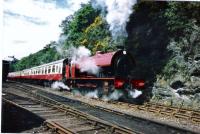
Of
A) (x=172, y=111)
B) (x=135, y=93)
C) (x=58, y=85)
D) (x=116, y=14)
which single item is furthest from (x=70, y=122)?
(x=58, y=85)

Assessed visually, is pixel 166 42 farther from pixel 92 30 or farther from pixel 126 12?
pixel 92 30

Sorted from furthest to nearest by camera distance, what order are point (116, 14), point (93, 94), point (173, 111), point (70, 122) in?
point (93, 94) → point (116, 14) → point (173, 111) → point (70, 122)

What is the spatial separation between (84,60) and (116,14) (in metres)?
2.20

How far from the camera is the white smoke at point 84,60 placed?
11398 millimetres

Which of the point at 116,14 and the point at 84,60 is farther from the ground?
the point at 116,14

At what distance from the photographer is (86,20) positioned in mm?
12398

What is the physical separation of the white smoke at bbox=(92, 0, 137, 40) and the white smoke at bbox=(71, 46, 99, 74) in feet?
4.51

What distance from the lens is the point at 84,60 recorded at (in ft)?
39.6

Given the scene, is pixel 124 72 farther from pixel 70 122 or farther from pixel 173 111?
pixel 70 122

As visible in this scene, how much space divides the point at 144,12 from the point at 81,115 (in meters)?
4.79

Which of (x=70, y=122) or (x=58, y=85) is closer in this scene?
(x=70, y=122)

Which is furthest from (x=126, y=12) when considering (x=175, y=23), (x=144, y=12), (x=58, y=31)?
(x=58, y=31)

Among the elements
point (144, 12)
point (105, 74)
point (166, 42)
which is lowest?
point (105, 74)

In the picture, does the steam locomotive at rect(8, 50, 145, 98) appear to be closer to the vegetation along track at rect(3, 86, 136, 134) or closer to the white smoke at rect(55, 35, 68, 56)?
the white smoke at rect(55, 35, 68, 56)
